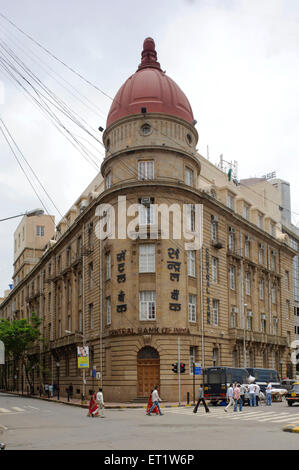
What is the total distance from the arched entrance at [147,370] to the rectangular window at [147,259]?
6182mm

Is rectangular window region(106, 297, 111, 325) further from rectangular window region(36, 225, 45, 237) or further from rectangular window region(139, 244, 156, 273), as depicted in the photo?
rectangular window region(36, 225, 45, 237)

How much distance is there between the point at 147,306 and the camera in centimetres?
4428

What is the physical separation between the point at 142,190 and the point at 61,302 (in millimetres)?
23864

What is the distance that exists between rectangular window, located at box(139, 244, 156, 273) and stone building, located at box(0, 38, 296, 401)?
8 cm

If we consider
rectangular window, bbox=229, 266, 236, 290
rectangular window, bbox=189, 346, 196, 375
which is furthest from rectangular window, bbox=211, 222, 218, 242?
rectangular window, bbox=189, 346, 196, 375

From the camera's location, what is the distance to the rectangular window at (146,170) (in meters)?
46.4

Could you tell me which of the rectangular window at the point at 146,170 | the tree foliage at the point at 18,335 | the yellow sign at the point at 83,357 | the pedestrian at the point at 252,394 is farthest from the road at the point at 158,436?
the tree foliage at the point at 18,335

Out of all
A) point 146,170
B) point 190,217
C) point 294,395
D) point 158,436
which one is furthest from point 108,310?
point 158,436

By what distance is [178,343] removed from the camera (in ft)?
139

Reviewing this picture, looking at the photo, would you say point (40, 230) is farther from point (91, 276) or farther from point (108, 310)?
point (108, 310)

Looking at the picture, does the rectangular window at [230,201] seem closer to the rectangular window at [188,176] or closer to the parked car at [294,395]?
the rectangular window at [188,176]

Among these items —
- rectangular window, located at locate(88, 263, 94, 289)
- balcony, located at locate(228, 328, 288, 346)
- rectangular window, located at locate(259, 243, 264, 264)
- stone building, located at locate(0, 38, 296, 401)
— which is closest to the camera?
stone building, located at locate(0, 38, 296, 401)

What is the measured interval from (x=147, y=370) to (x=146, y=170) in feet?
53.6

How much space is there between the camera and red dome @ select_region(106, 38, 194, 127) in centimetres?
4784
